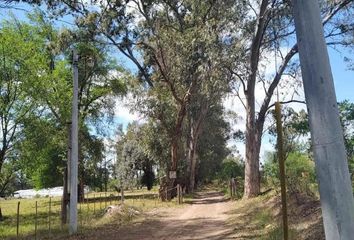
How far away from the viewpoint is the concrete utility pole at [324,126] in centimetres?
265

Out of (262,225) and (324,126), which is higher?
(324,126)

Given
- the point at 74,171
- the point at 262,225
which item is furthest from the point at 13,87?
the point at 262,225


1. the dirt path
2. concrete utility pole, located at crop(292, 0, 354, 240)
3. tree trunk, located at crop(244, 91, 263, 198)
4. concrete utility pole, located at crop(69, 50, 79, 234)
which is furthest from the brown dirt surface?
concrete utility pole, located at crop(292, 0, 354, 240)

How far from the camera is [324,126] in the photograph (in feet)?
9.04

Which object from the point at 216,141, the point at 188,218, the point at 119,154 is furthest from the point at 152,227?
the point at 119,154

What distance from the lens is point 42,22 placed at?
41844 mm

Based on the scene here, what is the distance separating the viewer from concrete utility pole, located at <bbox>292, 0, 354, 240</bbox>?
8.70ft

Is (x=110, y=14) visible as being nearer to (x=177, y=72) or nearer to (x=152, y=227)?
(x=177, y=72)

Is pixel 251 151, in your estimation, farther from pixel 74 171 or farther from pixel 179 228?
pixel 74 171

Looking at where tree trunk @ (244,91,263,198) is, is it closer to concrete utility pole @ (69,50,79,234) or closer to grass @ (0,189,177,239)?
grass @ (0,189,177,239)

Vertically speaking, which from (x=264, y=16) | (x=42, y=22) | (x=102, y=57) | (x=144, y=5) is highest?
(x=42, y=22)

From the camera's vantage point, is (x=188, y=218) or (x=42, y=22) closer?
(x=188, y=218)

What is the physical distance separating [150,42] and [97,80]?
19.0 metres

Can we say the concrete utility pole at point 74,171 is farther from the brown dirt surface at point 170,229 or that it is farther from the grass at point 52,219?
the grass at point 52,219
